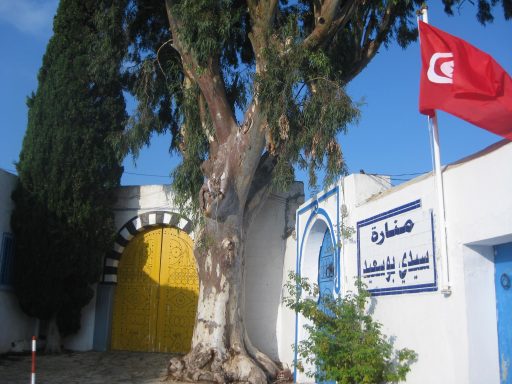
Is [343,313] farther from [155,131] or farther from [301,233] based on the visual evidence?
[155,131]

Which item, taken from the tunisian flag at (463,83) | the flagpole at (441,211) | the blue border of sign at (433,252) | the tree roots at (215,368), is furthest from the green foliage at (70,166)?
the flagpole at (441,211)

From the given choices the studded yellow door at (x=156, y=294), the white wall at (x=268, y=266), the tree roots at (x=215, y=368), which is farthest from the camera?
the studded yellow door at (x=156, y=294)

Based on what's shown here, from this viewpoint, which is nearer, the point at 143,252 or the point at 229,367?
the point at 229,367

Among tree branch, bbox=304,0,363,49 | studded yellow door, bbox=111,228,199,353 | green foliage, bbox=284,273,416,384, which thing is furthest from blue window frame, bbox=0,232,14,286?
tree branch, bbox=304,0,363,49

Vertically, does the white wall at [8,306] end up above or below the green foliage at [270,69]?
below

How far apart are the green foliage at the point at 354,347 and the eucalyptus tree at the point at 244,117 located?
2.34 meters

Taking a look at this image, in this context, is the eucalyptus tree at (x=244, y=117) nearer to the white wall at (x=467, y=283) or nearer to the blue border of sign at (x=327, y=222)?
the blue border of sign at (x=327, y=222)

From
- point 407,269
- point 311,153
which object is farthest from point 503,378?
point 311,153

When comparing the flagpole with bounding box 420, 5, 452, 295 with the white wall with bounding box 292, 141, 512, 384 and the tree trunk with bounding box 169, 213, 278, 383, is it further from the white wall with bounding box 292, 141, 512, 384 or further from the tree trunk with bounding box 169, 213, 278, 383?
the tree trunk with bounding box 169, 213, 278, 383

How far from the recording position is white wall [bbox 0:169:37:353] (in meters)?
11.5

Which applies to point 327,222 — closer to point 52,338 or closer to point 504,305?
point 504,305

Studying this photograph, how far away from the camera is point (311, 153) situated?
9172 mm

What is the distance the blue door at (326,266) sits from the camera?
9227mm

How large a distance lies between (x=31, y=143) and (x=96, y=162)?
1.33 metres
